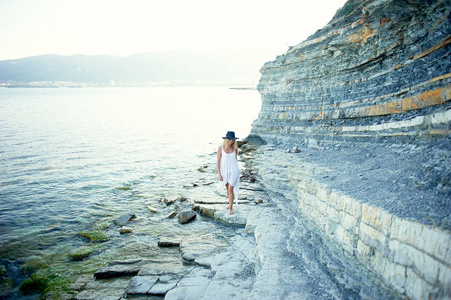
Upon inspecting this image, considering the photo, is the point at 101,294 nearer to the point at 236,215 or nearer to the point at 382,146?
the point at 236,215

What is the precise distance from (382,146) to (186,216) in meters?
6.70

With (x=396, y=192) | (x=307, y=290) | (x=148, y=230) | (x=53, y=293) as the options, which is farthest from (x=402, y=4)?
(x=53, y=293)

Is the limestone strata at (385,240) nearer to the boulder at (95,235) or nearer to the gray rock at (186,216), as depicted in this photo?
the gray rock at (186,216)

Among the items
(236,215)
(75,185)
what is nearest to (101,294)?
(236,215)

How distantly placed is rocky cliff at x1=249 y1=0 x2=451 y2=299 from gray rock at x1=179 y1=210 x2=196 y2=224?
331cm

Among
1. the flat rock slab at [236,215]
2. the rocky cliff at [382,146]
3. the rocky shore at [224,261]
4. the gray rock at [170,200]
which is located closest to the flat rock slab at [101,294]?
the rocky shore at [224,261]

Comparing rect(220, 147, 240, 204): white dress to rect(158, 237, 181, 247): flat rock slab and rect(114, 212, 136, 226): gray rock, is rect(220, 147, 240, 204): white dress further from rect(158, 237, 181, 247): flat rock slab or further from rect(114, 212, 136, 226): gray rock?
rect(114, 212, 136, 226): gray rock

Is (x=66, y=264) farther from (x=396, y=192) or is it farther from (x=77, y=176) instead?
(x=77, y=176)

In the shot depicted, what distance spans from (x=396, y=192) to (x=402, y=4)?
594 centimetres

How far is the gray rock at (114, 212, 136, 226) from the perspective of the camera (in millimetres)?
9420

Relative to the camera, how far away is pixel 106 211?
10.7 metres

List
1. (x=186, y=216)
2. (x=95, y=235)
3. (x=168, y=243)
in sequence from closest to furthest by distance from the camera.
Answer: (x=168, y=243) → (x=95, y=235) → (x=186, y=216)

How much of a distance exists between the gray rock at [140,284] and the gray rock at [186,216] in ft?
10.4

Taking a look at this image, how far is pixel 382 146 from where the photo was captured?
8281mm
